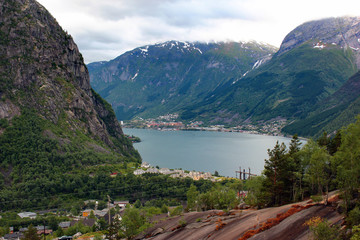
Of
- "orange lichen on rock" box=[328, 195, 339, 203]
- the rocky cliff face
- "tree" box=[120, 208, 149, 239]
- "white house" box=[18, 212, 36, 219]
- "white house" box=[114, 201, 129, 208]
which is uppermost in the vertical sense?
the rocky cliff face

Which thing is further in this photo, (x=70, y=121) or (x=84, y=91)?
(x=84, y=91)

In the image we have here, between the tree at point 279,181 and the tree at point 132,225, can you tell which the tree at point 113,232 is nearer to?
the tree at point 132,225

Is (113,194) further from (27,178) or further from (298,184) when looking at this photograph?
(298,184)

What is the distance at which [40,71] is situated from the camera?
325 ft

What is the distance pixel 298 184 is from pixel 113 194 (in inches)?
1872

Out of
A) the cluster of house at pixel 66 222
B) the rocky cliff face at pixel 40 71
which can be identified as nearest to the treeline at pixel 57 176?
the cluster of house at pixel 66 222

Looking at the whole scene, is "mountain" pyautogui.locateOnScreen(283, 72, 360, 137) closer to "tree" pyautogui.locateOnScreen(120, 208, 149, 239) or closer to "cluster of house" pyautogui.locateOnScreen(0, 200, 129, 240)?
"cluster of house" pyautogui.locateOnScreen(0, 200, 129, 240)

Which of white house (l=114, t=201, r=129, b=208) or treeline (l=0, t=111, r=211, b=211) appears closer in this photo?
white house (l=114, t=201, r=129, b=208)

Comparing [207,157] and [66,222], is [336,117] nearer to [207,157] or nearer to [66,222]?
[207,157]

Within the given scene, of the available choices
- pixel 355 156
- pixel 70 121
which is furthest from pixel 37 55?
pixel 355 156

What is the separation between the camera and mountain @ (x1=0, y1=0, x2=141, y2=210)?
73938mm

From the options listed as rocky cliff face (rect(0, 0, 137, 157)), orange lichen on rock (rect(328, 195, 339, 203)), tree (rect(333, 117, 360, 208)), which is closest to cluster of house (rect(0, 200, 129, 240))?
orange lichen on rock (rect(328, 195, 339, 203))

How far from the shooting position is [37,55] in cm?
9969

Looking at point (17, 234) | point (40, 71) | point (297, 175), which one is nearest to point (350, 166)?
point (297, 175)
